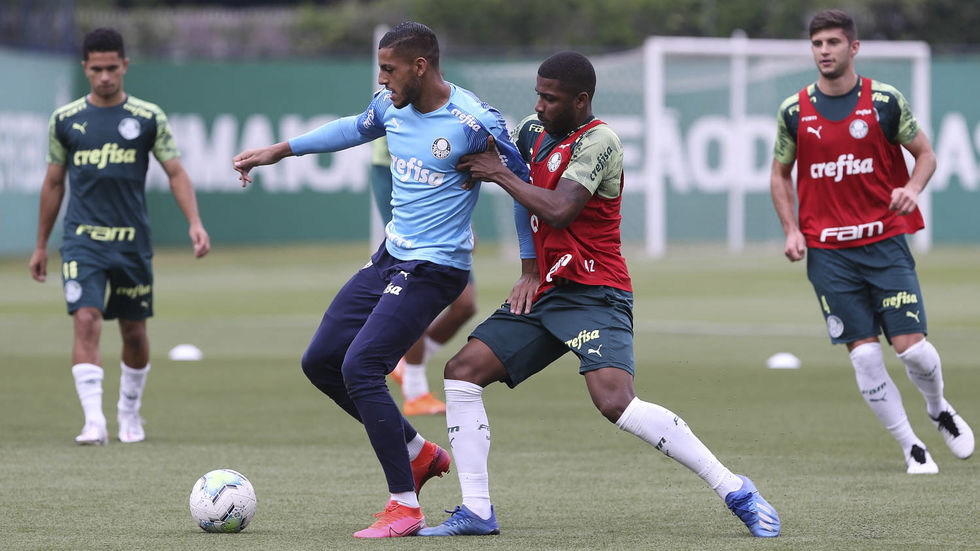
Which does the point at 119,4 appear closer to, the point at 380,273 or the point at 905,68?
the point at 905,68

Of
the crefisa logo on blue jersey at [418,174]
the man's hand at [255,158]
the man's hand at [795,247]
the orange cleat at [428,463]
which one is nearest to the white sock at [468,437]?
the orange cleat at [428,463]

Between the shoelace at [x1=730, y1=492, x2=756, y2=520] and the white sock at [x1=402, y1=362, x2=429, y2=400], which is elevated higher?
the shoelace at [x1=730, y1=492, x2=756, y2=520]

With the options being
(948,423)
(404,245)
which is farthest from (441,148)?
(948,423)

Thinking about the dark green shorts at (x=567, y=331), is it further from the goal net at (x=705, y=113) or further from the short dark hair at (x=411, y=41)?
the goal net at (x=705, y=113)

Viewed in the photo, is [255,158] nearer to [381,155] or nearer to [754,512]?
[754,512]

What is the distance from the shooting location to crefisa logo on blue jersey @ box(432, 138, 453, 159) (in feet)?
21.3

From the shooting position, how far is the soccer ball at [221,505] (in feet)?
20.9

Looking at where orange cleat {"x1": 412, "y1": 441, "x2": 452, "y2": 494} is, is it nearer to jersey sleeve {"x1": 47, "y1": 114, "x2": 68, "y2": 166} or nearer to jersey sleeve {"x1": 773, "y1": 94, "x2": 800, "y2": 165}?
jersey sleeve {"x1": 773, "y1": 94, "x2": 800, "y2": 165}

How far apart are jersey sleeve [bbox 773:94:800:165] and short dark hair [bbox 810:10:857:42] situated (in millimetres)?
381

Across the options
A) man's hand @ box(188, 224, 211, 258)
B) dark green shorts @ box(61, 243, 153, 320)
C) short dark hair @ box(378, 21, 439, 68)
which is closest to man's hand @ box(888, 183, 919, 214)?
short dark hair @ box(378, 21, 439, 68)

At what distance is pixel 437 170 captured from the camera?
6500 mm

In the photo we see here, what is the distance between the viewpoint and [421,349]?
414 inches

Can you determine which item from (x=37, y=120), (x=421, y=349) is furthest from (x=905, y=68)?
(x=421, y=349)

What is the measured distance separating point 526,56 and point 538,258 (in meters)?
24.7
